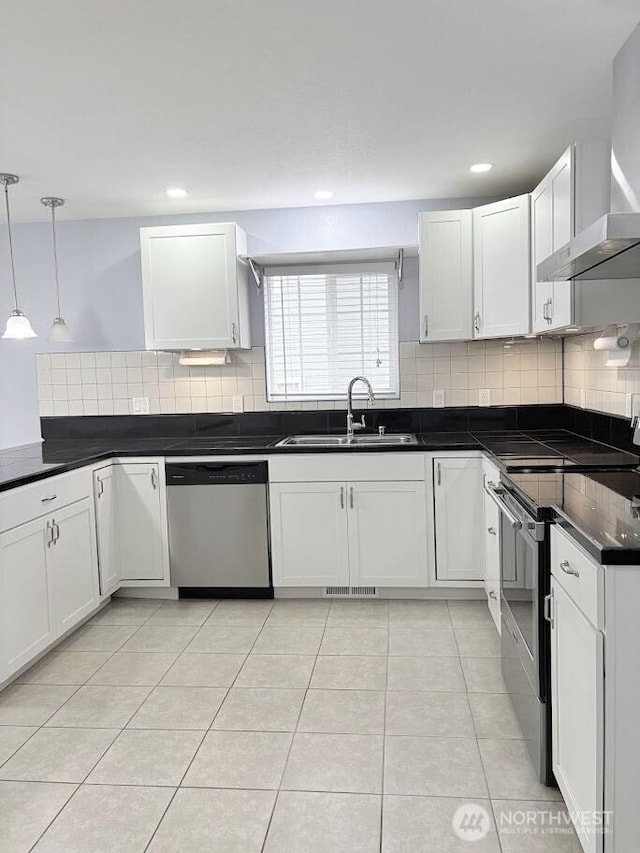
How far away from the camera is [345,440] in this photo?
425 centimetres

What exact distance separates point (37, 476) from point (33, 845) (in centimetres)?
157

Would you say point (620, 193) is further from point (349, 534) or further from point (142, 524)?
point (142, 524)

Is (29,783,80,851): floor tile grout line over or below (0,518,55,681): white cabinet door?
below

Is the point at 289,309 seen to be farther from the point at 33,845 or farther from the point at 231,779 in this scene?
the point at 33,845

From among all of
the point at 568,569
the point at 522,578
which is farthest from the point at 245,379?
the point at 568,569

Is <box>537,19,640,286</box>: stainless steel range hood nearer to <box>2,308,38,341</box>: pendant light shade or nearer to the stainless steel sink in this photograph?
the stainless steel sink

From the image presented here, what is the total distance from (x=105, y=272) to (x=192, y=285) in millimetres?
808

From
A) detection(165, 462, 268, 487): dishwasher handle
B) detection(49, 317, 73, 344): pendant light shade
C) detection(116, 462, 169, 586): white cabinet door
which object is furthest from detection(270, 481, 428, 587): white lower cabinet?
detection(49, 317, 73, 344): pendant light shade

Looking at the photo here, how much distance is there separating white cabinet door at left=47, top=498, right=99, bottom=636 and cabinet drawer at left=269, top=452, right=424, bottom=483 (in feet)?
3.36

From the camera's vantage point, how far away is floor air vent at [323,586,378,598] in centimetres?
386

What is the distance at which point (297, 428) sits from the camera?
4402 millimetres

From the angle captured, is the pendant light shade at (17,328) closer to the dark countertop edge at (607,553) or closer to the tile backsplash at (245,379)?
the tile backsplash at (245,379)

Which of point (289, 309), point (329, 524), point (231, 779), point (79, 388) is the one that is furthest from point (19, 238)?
point (231, 779)

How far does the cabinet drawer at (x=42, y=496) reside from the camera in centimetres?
286
